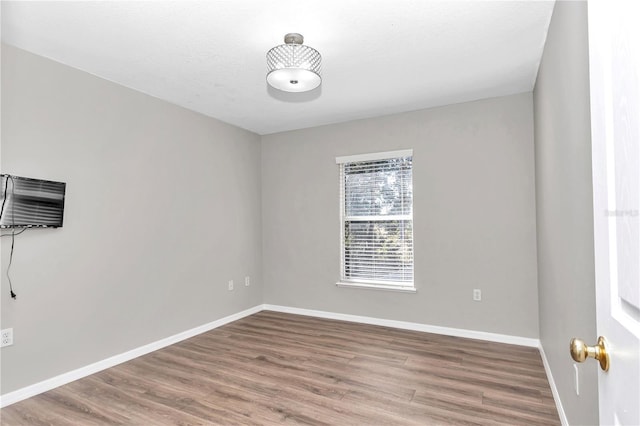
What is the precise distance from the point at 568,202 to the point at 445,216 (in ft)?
6.84

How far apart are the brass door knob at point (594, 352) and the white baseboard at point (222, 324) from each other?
175 cm

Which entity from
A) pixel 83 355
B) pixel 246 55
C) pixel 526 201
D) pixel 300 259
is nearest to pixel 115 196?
pixel 83 355

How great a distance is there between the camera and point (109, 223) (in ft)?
10.4

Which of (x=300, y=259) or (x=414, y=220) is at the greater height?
(x=414, y=220)

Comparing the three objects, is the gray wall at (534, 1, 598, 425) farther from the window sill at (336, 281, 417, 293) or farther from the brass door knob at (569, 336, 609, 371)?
the window sill at (336, 281, 417, 293)

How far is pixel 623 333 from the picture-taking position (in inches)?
25.5

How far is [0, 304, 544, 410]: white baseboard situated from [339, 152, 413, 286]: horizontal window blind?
0.49 meters

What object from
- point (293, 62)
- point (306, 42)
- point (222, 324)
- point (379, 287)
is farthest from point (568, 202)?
point (222, 324)

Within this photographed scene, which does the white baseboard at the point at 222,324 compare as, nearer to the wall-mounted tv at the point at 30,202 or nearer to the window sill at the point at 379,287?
the window sill at the point at 379,287

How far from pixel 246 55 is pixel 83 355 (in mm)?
2784

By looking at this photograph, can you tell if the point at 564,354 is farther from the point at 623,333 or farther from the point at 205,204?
the point at 205,204

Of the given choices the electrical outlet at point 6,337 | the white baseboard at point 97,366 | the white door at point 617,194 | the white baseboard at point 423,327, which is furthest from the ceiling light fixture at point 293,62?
the white baseboard at point 423,327

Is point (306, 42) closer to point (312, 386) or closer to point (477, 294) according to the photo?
point (312, 386)

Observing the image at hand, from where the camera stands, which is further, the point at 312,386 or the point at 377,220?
the point at 377,220
